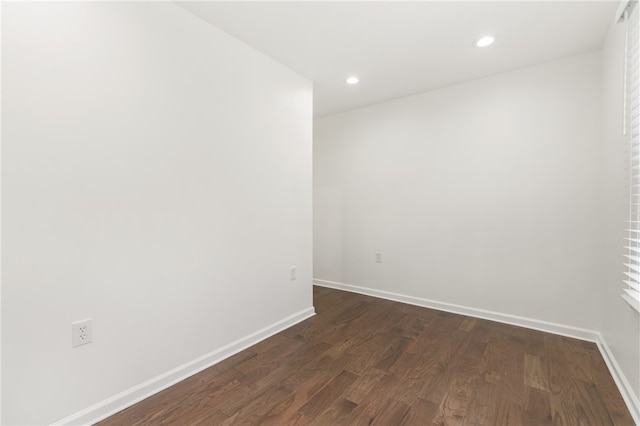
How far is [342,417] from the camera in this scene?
153cm

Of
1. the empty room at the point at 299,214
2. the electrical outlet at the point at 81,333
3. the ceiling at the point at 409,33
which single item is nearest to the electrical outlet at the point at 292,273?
the empty room at the point at 299,214

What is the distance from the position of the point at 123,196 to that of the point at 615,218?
3.04 metres

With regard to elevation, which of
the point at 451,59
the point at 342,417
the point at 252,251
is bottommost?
the point at 342,417

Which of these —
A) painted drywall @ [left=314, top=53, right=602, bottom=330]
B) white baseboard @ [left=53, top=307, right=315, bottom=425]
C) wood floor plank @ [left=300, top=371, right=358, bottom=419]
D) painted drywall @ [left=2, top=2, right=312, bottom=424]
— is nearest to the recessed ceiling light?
painted drywall @ [left=314, top=53, right=602, bottom=330]

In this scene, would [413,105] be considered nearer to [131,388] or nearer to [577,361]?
[577,361]

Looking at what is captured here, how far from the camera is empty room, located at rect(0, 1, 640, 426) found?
1.39 metres

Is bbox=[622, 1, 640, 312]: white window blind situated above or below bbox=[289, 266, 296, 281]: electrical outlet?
above

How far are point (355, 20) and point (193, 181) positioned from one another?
1.52 meters

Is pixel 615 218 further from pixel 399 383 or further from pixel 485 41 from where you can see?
pixel 399 383

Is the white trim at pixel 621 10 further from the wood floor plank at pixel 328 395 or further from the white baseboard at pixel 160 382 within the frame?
the white baseboard at pixel 160 382

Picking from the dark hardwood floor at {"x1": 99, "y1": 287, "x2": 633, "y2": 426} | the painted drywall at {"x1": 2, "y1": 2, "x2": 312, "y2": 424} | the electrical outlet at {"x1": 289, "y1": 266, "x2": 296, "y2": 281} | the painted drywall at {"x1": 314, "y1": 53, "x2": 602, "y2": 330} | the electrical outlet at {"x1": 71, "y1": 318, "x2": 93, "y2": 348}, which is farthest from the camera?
the electrical outlet at {"x1": 289, "y1": 266, "x2": 296, "y2": 281}

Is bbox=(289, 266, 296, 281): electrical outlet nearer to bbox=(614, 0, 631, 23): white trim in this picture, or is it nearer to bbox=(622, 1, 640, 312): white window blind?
bbox=(622, 1, 640, 312): white window blind

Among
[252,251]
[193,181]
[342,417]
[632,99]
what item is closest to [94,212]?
[193,181]

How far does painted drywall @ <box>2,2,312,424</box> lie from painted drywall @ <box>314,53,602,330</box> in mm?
1600
